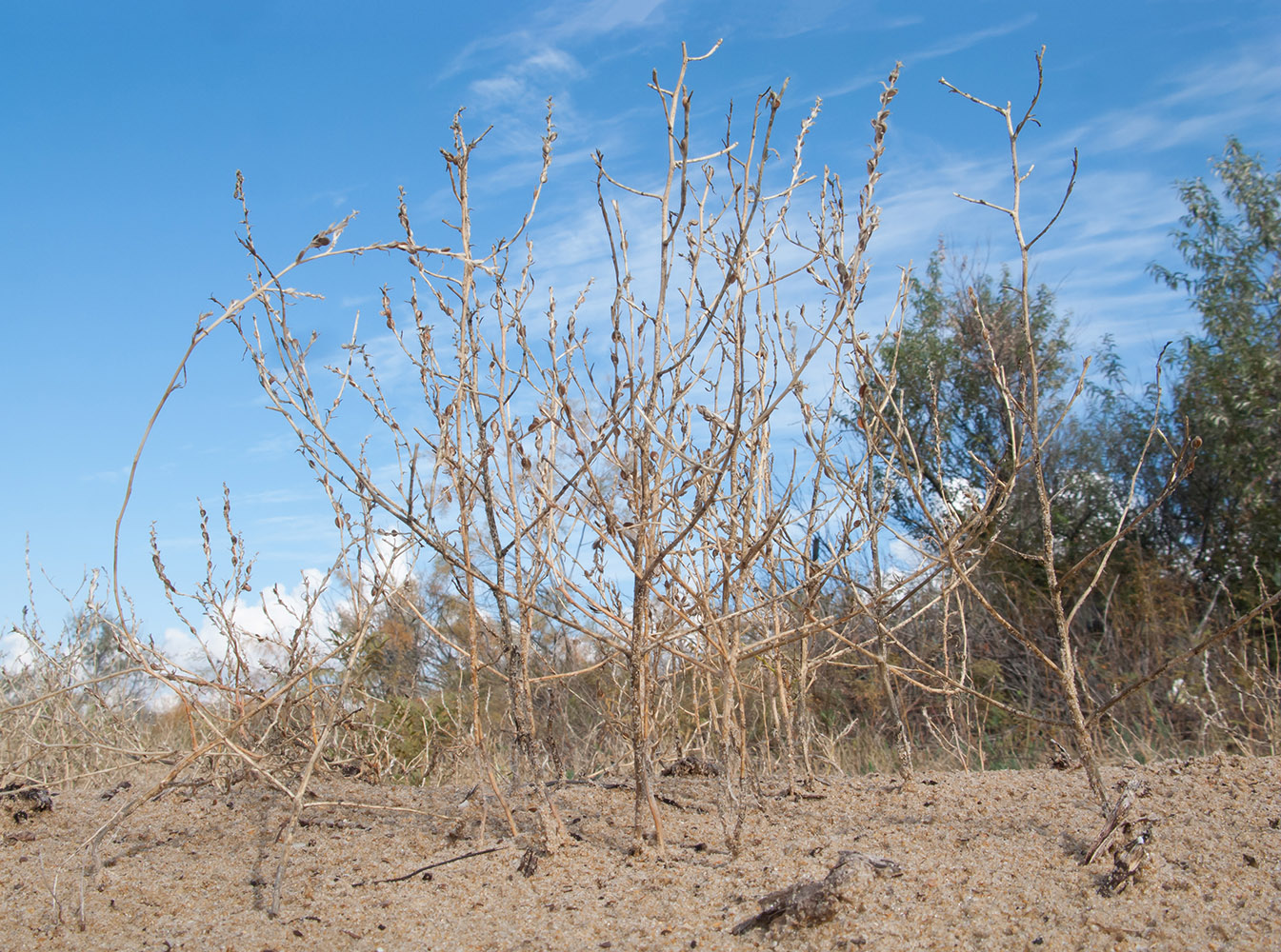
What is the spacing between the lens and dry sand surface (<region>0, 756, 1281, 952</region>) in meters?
2.06

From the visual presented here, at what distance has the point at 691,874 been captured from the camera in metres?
2.46

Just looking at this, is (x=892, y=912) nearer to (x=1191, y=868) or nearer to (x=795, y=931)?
(x=795, y=931)

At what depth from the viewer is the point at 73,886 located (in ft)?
9.12

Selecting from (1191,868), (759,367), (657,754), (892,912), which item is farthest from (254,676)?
(1191,868)

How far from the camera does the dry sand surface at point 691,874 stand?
2.06 m

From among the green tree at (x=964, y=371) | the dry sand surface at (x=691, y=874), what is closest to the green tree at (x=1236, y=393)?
the green tree at (x=964, y=371)

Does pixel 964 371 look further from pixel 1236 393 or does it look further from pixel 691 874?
pixel 691 874

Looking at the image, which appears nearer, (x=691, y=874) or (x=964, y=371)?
(x=691, y=874)

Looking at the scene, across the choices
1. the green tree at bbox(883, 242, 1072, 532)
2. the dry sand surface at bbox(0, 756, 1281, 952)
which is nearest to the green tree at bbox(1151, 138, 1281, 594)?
the green tree at bbox(883, 242, 1072, 532)

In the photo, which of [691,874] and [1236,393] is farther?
[1236,393]

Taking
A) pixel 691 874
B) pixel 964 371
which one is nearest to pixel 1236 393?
pixel 964 371

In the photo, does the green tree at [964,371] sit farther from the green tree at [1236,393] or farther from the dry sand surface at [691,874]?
the dry sand surface at [691,874]

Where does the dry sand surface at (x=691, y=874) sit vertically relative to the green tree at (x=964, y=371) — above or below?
below

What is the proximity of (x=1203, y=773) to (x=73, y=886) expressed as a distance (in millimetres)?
3719
